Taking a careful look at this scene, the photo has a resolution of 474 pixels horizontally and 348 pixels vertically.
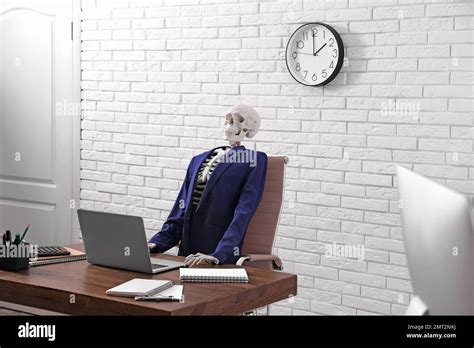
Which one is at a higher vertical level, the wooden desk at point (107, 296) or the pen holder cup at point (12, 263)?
the pen holder cup at point (12, 263)

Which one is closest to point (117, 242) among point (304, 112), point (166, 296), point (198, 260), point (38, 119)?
point (198, 260)

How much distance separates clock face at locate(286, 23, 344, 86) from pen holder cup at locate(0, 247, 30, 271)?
6.74 feet

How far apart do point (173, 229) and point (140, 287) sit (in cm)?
110

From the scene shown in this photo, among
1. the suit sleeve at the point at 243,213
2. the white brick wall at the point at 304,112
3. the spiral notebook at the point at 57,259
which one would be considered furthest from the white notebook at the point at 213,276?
the white brick wall at the point at 304,112

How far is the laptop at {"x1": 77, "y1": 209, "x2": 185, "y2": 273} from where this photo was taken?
2.88m

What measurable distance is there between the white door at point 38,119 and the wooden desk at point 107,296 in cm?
260

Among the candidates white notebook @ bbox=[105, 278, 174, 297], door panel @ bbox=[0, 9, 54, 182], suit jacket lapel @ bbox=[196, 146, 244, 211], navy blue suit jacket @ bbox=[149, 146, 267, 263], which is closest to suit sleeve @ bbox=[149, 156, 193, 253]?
navy blue suit jacket @ bbox=[149, 146, 267, 263]

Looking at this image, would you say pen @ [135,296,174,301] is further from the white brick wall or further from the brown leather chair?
the white brick wall

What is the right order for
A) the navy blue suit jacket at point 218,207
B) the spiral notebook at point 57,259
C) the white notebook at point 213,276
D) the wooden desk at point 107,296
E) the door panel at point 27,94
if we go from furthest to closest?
the door panel at point 27,94, the navy blue suit jacket at point 218,207, the spiral notebook at point 57,259, the white notebook at point 213,276, the wooden desk at point 107,296

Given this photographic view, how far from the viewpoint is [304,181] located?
4555mm

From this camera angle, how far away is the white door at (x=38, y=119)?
18.2 feet

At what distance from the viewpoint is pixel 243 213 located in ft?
11.6

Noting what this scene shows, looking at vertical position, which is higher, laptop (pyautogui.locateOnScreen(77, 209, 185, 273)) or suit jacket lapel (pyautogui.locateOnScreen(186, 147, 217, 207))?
suit jacket lapel (pyautogui.locateOnScreen(186, 147, 217, 207))

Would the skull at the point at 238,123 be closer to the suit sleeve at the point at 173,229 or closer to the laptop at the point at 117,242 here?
the suit sleeve at the point at 173,229
